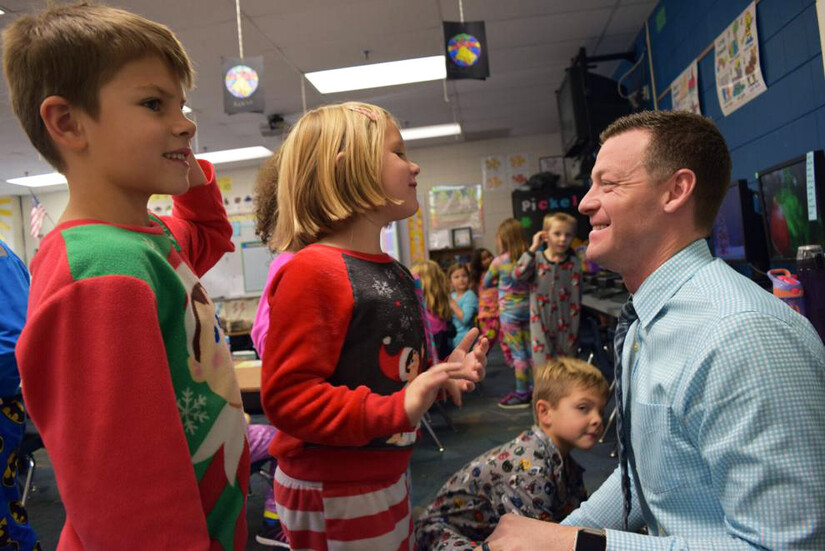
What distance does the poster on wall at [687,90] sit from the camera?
4.05 metres

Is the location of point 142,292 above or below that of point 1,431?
above

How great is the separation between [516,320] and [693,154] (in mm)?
3615

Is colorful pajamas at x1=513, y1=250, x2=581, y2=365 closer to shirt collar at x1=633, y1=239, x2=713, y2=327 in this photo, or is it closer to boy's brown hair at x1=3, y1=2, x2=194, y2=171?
shirt collar at x1=633, y1=239, x2=713, y2=327

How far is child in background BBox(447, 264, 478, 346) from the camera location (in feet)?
17.3

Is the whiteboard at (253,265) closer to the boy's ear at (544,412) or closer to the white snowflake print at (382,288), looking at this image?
the boy's ear at (544,412)

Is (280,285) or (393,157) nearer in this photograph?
(280,285)

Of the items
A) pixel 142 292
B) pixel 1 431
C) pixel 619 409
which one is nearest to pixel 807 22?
pixel 619 409

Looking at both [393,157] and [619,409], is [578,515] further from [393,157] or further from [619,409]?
[393,157]

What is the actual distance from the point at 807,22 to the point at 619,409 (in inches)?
101

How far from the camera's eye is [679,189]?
1072 millimetres

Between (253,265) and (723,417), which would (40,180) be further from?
(723,417)

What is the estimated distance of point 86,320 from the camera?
0.64 meters

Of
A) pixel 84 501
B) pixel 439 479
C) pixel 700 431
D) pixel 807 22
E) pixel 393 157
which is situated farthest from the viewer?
pixel 439 479

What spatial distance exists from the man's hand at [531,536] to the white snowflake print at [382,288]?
0.46 m
